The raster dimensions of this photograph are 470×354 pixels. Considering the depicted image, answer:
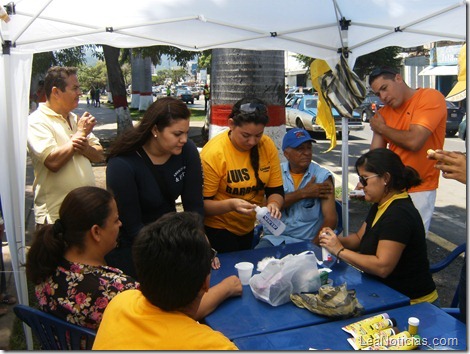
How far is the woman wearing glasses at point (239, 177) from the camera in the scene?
317 centimetres

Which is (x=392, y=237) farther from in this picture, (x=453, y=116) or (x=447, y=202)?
(x=453, y=116)

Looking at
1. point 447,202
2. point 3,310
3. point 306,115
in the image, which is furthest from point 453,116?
point 3,310

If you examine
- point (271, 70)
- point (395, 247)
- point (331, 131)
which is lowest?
point (395, 247)

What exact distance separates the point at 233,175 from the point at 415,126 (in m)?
1.49

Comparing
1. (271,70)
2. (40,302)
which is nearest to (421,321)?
(40,302)

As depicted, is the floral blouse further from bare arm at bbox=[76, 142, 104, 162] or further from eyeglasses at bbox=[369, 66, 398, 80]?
eyeglasses at bbox=[369, 66, 398, 80]

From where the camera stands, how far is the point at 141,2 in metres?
3.53

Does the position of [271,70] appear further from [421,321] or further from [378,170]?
[421,321]

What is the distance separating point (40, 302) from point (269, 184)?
1843mm

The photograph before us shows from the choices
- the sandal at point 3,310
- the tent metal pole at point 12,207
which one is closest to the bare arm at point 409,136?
the tent metal pole at point 12,207

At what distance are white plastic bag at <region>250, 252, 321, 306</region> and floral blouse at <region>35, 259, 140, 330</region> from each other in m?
0.69

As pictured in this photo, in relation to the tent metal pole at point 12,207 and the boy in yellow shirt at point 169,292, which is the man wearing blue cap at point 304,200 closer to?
the tent metal pole at point 12,207

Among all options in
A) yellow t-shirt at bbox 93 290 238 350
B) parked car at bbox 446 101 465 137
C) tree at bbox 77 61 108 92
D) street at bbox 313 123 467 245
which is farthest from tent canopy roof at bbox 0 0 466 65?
tree at bbox 77 61 108 92

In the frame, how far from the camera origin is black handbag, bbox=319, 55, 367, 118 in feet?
13.5
